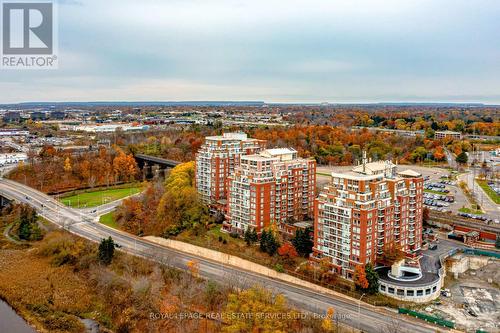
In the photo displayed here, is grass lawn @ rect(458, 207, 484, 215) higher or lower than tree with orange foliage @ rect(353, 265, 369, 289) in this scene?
higher

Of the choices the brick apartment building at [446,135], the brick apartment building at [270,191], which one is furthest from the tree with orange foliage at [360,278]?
the brick apartment building at [446,135]

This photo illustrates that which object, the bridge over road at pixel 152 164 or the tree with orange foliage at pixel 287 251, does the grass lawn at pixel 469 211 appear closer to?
the tree with orange foliage at pixel 287 251

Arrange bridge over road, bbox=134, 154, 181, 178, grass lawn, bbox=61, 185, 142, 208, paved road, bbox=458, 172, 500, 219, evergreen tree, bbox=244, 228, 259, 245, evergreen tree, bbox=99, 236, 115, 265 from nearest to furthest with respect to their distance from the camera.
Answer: evergreen tree, bbox=99, 236, 115, 265 < evergreen tree, bbox=244, 228, 259, 245 < paved road, bbox=458, 172, 500, 219 < grass lawn, bbox=61, 185, 142, 208 < bridge over road, bbox=134, 154, 181, 178

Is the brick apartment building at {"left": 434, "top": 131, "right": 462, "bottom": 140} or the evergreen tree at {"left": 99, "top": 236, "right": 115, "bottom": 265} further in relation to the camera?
the brick apartment building at {"left": 434, "top": 131, "right": 462, "bottom": 140}

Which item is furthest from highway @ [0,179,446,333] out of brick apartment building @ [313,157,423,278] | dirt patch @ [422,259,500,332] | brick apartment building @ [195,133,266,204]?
brick apartment building @ [195,133,266,204]

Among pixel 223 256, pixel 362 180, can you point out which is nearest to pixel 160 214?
pixel 223 256

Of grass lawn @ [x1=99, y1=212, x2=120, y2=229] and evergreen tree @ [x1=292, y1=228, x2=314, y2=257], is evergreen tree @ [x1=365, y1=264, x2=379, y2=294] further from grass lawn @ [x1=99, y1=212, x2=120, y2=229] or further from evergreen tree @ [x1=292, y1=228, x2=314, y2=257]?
grass lawn @ [x1=99, y1=212, x2=120, y2=229]

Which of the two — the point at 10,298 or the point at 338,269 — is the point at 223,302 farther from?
the point at 10,298
